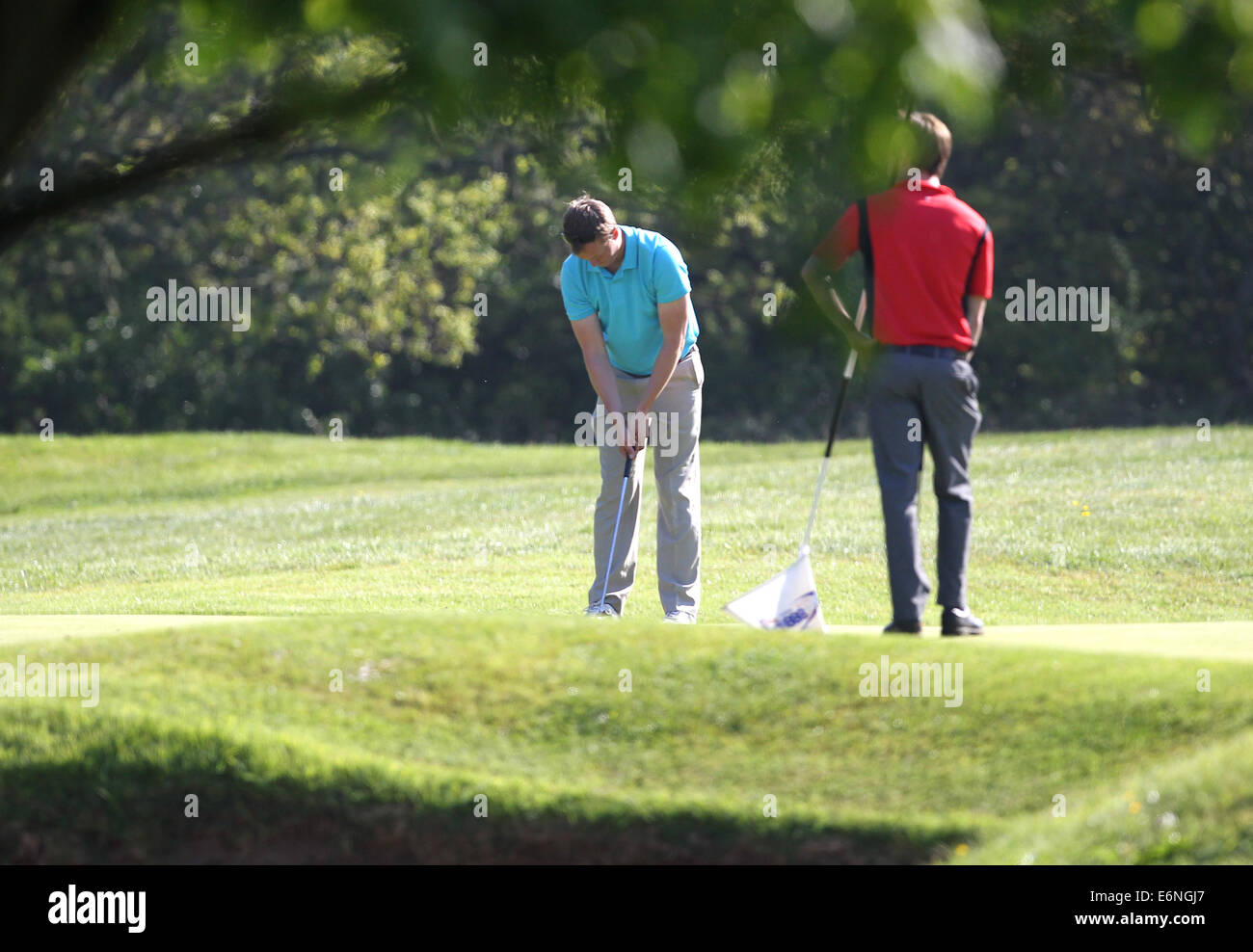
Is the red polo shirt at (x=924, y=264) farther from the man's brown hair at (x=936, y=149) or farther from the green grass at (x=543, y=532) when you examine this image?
the green grass at (x=543, y=532)

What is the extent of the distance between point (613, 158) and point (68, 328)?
1254 inches

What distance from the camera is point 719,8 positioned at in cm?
384

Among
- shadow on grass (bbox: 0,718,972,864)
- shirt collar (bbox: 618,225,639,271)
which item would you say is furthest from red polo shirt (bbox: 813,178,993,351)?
shadow on grass (bbox: 0,718,972,864)

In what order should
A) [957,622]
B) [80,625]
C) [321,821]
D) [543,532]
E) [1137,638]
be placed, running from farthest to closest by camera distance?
[543,532]
[80,625]
[1137,638]
[957,622]
[321,821]

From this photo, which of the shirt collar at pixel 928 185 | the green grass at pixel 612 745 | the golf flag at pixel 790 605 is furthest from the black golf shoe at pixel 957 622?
the shirt collar at pixel 928 185

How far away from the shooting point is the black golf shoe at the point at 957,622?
7.21 m

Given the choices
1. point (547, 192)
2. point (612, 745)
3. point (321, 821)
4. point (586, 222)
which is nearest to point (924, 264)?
point (586, 222)

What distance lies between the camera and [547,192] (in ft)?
120

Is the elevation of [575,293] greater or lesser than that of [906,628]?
greater

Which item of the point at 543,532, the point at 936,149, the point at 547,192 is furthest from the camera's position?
the point at 547,192

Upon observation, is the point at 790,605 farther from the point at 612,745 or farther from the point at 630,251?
the point at 630,251

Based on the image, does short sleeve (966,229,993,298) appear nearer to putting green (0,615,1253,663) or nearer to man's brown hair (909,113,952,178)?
man's brown hair (909,113,952,178)

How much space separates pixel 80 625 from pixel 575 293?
10.4ft

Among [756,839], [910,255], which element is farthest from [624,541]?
[756,839]
